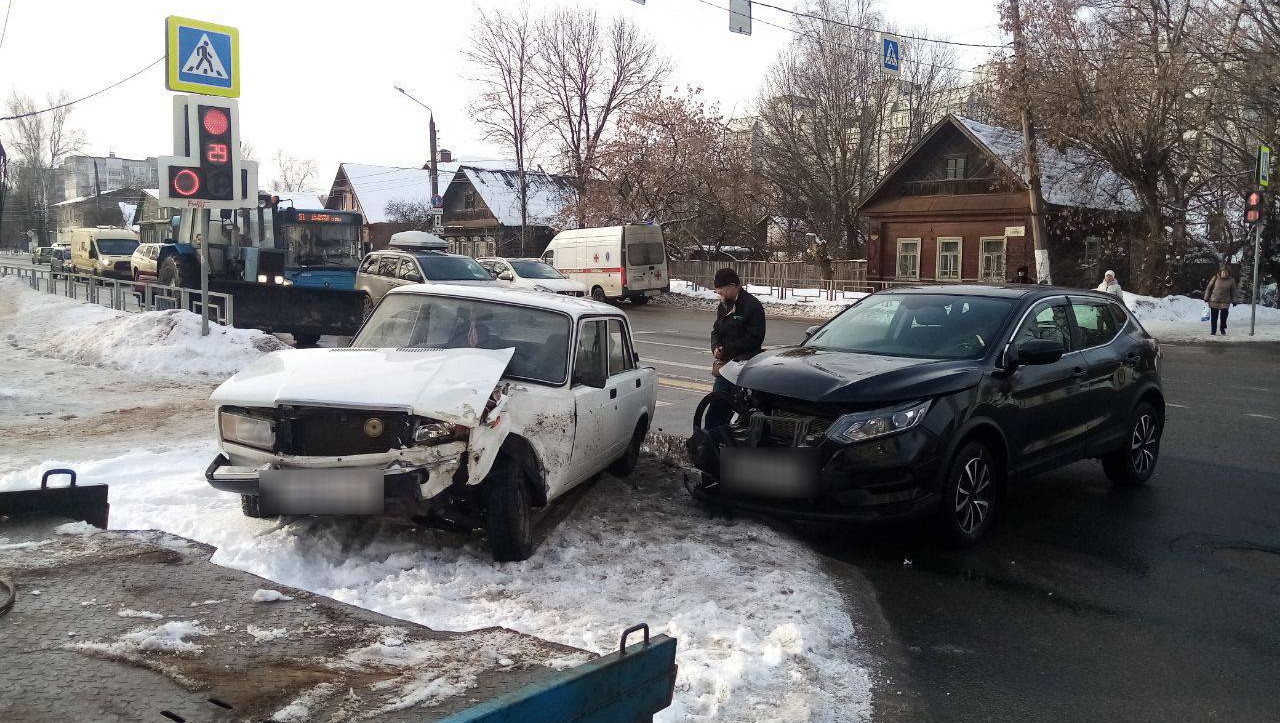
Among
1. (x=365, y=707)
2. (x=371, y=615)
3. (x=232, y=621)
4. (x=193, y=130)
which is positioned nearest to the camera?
(x=365, y=707)

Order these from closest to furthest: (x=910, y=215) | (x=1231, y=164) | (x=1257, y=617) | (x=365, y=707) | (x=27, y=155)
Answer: (x=365, y=707), (x=1257, y=617), (x=1231, y=164), (x=910, y=215), (x=27, y=155)

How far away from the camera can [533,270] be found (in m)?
27.5

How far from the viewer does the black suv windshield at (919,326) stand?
21.3 ft

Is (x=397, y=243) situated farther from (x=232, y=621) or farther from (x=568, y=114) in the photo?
(x=568, y=114)

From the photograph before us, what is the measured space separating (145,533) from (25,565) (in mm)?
1112

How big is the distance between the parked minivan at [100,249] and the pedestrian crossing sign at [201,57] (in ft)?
80.2

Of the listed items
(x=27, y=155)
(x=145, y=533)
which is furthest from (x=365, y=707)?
(x=27, y=155)

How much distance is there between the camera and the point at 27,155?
8362cm

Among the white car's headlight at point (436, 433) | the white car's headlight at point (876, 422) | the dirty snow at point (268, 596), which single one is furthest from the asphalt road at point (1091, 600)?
the dirty snow at point (268, 596)

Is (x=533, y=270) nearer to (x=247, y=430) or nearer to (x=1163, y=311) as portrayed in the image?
(x=1163, y=311)

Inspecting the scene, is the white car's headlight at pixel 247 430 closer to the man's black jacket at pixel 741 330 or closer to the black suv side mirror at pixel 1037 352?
the man's black jacket at pixel 741 330

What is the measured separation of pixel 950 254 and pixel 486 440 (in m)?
36.0

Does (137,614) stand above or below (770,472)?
below

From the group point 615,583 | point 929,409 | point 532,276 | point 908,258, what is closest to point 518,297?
point 615,583
